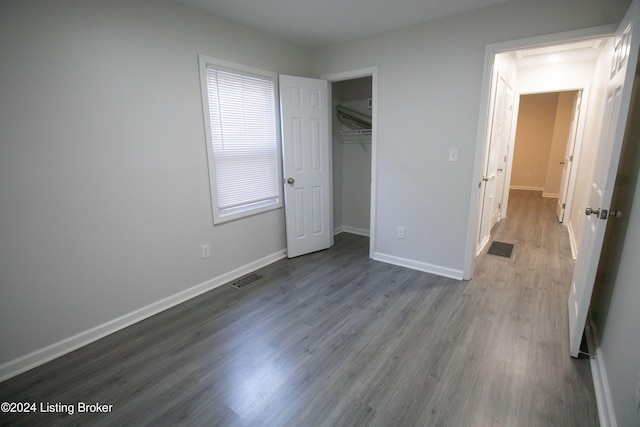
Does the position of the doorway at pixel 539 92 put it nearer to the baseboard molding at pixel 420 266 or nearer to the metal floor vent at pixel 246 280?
the baseboard molding at pixel 420 266

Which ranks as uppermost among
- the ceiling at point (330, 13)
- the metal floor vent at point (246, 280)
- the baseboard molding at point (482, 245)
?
the ceiling at point (330, 13)

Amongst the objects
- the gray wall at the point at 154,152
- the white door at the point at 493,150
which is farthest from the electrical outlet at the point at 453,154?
the white door at the point at 493,150

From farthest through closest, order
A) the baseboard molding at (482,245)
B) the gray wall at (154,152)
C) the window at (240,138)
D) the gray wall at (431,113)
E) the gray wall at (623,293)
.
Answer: the baseboard molding at (482,245) < the window at (240,138) < the gray wall at (431,113) < the gray wall at (154,152) < the gray wall at (623,293)

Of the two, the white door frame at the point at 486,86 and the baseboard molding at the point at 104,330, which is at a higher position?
the white door frame at the point at 486,86

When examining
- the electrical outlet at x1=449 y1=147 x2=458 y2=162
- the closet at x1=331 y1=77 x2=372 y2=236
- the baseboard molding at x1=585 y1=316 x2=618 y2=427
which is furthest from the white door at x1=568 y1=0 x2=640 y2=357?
A: the closet at x1=331 y1=77 x2=372 y2=236

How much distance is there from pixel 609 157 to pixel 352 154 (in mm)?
3051

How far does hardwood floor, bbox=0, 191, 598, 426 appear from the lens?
1575 millimetres

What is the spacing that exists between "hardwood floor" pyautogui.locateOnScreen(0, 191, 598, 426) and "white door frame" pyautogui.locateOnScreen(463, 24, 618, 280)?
1.42 feet

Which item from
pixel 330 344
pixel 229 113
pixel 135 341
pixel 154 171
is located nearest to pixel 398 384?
pixel 330 344

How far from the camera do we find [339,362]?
194 cm

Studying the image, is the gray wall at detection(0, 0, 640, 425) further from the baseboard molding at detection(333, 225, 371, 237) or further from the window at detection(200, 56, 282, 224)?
the baseboard molding at detection(333, 225, 371, 237)

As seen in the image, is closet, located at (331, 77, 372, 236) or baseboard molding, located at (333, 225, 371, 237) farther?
baseboard molding, located at (333, 225, 371, 237)

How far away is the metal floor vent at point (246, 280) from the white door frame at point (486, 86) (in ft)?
6.93

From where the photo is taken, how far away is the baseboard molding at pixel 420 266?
3.08 m
